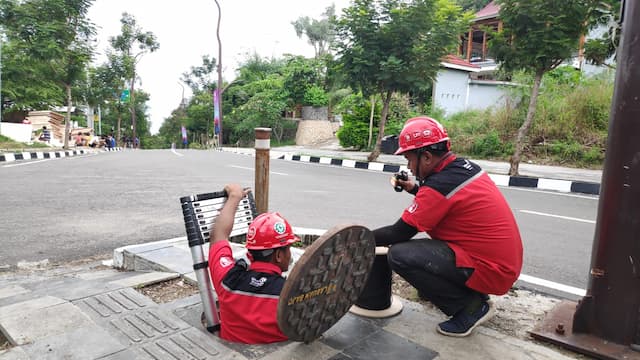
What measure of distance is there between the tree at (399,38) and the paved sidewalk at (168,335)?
35.6 ft

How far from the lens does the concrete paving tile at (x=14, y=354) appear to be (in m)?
2.09

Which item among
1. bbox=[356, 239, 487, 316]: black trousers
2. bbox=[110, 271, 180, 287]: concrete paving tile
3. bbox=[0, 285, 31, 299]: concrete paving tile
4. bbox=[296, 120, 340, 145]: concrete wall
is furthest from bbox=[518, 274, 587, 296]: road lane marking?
bbox=[296, 120, 340, 145]: concrete wall

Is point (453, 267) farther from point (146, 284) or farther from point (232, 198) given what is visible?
point (146, 284)

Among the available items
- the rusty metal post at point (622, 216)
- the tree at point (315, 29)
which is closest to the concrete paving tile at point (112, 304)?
the rusty metal post at point (622, 216)

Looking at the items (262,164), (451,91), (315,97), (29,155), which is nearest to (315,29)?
(315,97)

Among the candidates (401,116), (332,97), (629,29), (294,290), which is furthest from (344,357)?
(332,97)

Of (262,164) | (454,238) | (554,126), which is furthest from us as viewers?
(554,126)

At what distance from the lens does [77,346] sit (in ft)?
7.30

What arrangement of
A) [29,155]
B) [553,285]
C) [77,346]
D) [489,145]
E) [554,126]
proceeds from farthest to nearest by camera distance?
[29,155] → [489,145] → [554,126] → [553,285] → [77,346]

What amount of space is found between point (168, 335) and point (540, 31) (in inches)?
386

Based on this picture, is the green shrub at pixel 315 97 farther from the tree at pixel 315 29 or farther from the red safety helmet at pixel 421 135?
the red safety helmet at pixel 421 135

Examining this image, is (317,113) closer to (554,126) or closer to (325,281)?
(554,126)

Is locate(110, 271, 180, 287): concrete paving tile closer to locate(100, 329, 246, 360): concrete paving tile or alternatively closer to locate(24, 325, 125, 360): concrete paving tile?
locate(24, 325, 125, 360): concrete paving tile

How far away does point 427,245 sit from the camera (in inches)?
100
